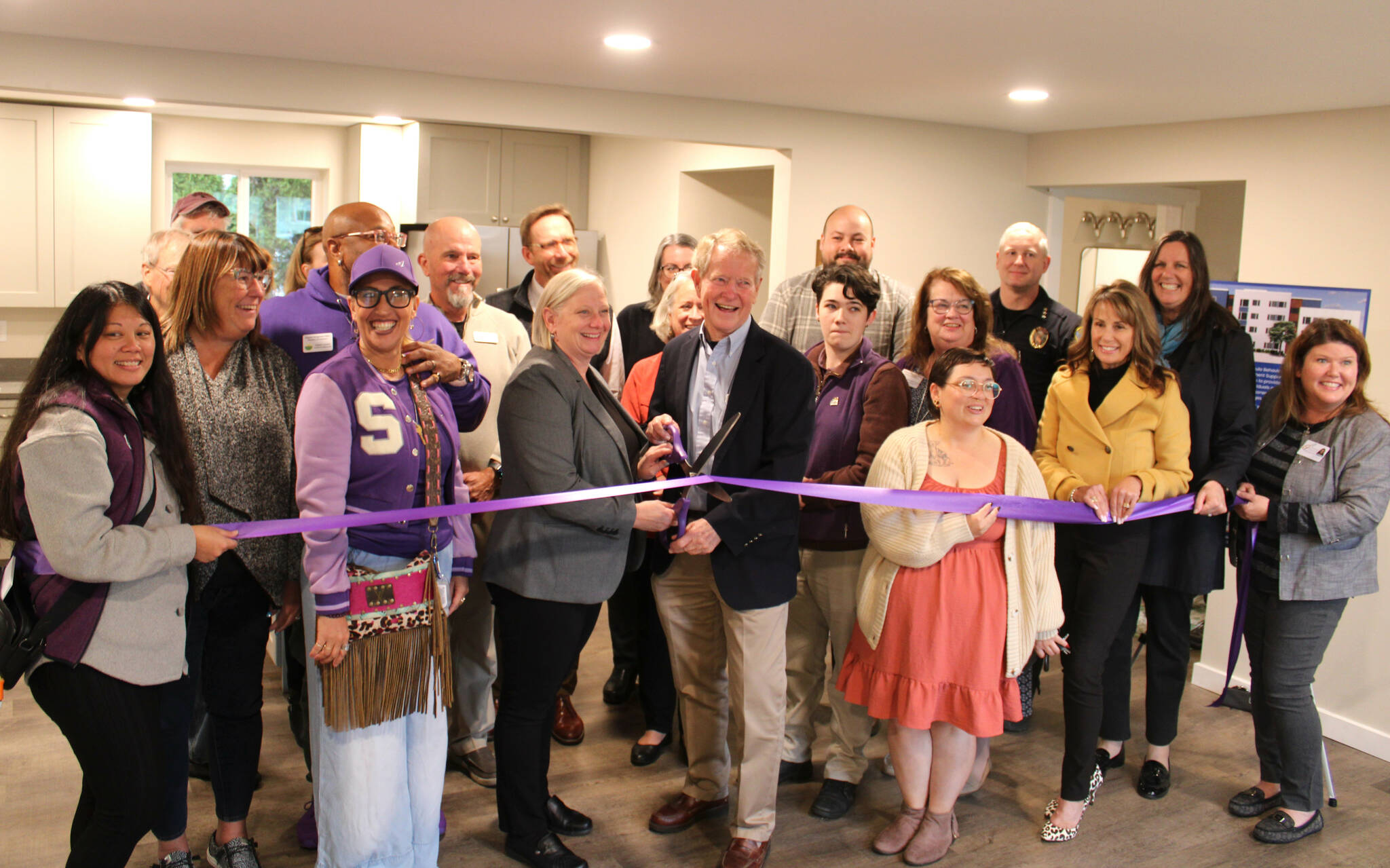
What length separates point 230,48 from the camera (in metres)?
4.27

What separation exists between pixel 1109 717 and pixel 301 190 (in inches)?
287

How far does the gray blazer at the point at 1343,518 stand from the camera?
3.08 meters

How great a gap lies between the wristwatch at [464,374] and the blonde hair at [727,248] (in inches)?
26.0

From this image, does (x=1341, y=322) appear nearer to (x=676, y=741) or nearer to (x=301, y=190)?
(x=676, y=741)

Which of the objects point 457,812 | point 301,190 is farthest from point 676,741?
point 301,190

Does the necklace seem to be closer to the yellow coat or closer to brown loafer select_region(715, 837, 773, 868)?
brown loafer select_region(715, 837, 773, 868)

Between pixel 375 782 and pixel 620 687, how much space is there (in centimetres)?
169

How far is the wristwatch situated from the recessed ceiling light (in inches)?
64.2

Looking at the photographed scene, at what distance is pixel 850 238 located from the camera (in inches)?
157

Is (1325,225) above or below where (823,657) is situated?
above

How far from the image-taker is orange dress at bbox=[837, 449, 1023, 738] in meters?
2.84

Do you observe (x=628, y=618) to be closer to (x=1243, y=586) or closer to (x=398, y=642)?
(x=398, y=642)

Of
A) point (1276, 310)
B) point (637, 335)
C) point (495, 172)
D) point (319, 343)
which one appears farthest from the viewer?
point (495, 172)

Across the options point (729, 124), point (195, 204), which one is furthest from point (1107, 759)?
point (195, 204)
